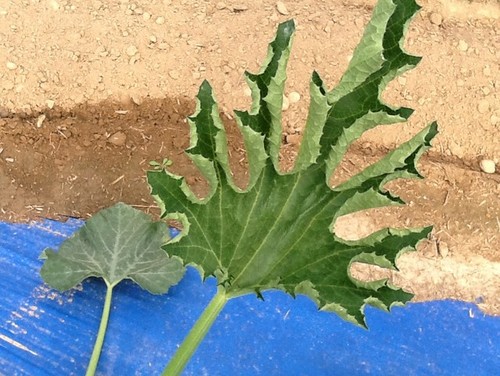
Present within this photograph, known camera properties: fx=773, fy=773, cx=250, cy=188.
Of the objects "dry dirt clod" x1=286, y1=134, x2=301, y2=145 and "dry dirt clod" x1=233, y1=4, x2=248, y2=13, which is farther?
"dry dirt clod" x1=233, y1=4, x2=248, y2=13

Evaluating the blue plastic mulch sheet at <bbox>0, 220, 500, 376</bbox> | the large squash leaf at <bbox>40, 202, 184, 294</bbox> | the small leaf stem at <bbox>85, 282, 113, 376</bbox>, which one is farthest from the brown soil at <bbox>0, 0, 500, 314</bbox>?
the small leaf stem at <bbox>85, 282, 113, 376</bbox>

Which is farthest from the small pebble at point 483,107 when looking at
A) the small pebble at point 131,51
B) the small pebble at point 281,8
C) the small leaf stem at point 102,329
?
the small leaf stem at point 102,329

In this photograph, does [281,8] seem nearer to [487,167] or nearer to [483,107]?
[483,107]

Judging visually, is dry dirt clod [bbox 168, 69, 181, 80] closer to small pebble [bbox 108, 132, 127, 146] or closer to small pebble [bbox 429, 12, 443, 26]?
small pebble [bbox 108, 132, 127, 146]

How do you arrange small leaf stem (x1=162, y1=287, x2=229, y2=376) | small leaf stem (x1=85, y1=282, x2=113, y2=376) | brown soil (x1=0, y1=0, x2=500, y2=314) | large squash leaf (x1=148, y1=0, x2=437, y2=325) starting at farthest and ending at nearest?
brown soil (x1=0, y1=0, x2=500, y2=314)
small leaf stem (x1=85, y1=282, x2=113, y2=376)
small leaf stem (x1=162, y1=287, x2=229, y2=376)
large squash leaf (x1=148, y1=0, x2=437, y2=325)

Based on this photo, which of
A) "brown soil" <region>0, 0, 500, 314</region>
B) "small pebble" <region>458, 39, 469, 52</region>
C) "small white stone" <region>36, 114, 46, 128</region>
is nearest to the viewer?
"brown soil" <region>0, 0, 500, 314</region>
